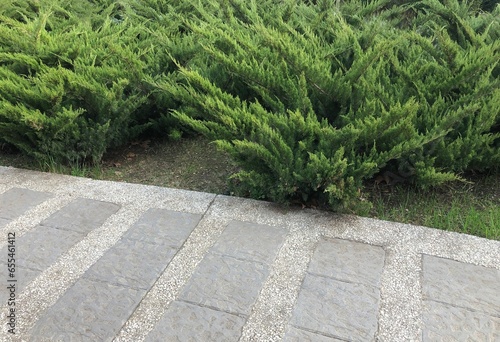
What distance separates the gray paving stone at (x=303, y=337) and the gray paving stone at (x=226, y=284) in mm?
205

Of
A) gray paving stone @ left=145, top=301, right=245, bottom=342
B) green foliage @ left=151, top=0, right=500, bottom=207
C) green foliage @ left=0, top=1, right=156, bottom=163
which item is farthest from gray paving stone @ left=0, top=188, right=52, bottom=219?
gray paving stone @ left=145, top=301, right=245, bottom=342

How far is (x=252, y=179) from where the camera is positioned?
2.60 m

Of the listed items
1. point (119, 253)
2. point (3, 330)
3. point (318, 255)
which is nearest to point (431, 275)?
point (318, 255)

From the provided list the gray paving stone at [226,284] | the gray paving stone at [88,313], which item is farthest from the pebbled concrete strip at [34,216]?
the gray paving stone at [226,284]

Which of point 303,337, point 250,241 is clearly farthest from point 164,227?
point 303,337

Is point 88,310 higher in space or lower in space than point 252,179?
lower

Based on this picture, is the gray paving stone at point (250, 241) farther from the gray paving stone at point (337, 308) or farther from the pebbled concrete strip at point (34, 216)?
the pebbled concrete strip at point (34, 216)

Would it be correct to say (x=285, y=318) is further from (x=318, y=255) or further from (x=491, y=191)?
(x=491, y=191)

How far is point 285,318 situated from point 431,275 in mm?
742

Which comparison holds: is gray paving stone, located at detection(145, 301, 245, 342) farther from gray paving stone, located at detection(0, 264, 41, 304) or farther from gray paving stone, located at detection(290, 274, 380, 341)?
gray paving stone, located at detection(0, 264, 41, 304)

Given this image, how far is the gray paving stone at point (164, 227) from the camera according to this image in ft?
7.96

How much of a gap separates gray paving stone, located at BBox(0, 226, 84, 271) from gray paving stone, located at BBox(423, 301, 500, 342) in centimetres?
177

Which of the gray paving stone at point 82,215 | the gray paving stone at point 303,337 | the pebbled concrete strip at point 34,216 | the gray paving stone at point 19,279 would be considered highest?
the gray paving stone at point 303,337

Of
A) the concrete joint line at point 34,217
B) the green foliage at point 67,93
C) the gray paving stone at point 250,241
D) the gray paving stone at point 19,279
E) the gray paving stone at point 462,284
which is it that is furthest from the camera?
the green foliage at point 67,93
